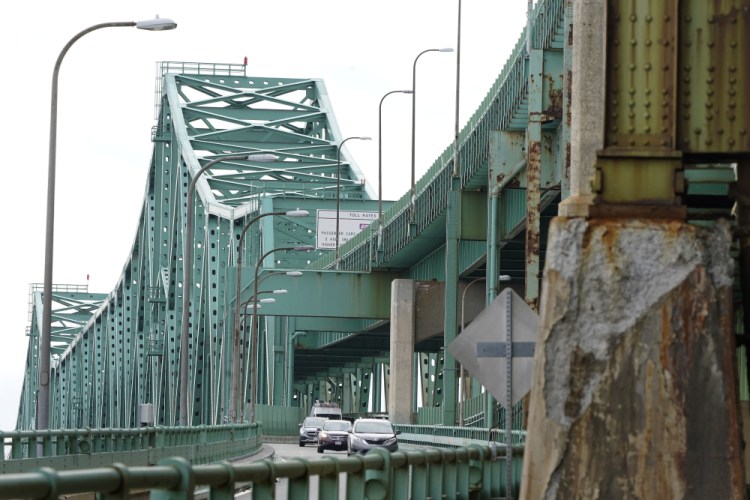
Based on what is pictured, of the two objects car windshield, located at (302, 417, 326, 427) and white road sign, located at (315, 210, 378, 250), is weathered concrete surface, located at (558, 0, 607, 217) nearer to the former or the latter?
car windshield, located at (302, 417, 326, 427)

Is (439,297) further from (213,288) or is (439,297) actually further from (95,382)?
(95,382)

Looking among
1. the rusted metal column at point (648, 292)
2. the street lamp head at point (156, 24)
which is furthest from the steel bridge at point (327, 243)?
the street lamp head at point (156, 24)

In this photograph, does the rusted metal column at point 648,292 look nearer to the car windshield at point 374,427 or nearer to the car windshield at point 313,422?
Answer: the car windshield at point 374,427

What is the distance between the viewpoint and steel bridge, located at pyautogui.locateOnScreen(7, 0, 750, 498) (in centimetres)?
3272

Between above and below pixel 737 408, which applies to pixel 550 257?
above

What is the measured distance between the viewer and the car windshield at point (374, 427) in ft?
168

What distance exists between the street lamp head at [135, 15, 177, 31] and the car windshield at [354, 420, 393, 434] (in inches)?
960

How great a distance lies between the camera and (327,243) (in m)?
93.6

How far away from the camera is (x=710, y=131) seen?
12531mm

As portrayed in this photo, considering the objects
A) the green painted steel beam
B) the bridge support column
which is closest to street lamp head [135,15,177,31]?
the bridge support column

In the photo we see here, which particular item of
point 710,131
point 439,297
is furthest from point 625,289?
point 439,297

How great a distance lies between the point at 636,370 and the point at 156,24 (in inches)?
716

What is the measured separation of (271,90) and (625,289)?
10433 centimetres

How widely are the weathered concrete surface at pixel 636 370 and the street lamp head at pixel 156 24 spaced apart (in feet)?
57.1
